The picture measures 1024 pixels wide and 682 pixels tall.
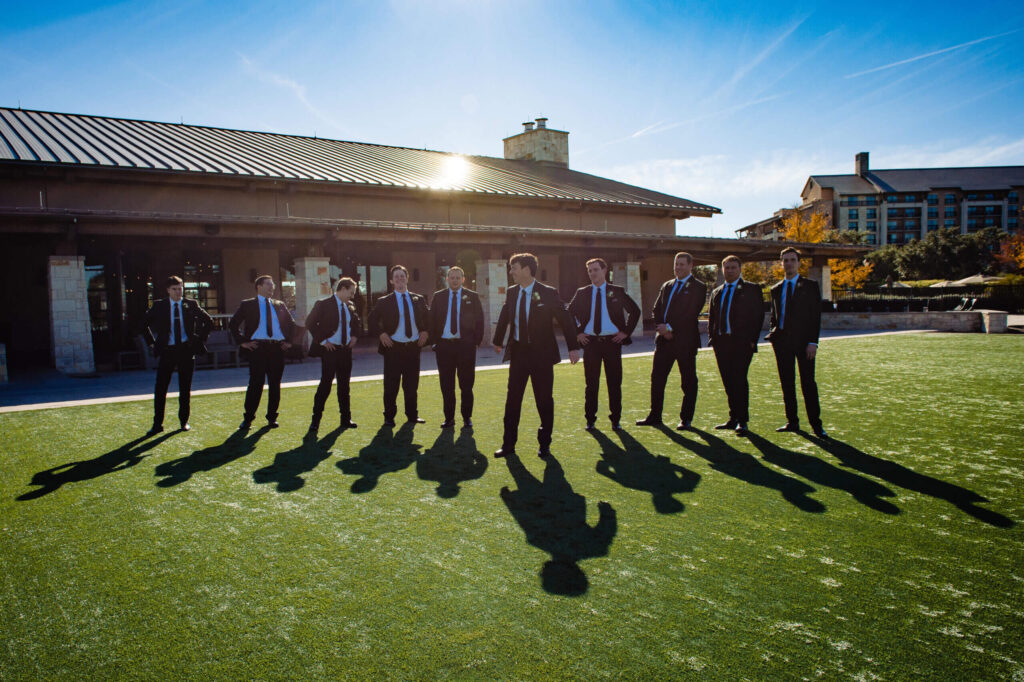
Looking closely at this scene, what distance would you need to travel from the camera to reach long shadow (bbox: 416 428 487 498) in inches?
192

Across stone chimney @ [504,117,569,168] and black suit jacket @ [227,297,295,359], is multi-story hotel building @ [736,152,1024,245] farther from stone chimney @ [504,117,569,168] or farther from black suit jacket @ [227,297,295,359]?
black suit jacket @ [227,297,295,359]

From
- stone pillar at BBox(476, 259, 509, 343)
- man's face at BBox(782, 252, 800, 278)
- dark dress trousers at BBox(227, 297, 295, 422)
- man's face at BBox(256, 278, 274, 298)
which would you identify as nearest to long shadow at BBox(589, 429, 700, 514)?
man's face at BBox(782, 252, 800, 278)

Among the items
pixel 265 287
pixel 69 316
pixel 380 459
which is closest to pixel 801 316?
pixel 380 459

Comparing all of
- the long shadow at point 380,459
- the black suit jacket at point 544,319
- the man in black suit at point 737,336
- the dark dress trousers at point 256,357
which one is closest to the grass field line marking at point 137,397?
the dark dress trousers at point 256,357

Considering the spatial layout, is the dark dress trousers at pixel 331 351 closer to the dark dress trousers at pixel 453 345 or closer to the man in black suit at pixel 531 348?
the dark dress trousers at pixel 453 345

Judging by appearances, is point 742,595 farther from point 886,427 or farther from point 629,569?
point 886,427

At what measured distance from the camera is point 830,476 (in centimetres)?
471

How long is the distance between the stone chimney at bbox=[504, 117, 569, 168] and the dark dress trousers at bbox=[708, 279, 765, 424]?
23.3m

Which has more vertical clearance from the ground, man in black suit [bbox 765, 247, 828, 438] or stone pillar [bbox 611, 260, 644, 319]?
stone pillar [bbox 611, 260, 644, 319]

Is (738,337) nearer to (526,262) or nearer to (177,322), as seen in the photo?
(526,262)

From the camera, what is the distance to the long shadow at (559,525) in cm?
318

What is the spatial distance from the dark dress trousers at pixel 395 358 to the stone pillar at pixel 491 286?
1009 cm

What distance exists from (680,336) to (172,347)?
5561 mm

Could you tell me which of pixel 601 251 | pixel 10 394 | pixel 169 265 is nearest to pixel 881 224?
pixel 601 251
